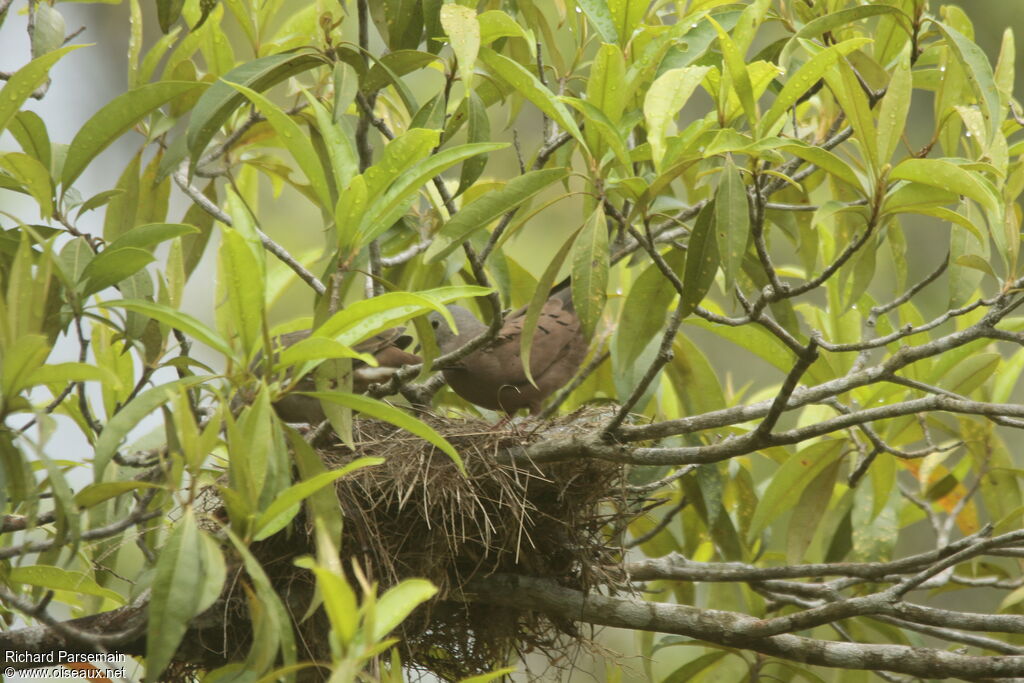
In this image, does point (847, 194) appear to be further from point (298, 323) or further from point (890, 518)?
point (298, 323)

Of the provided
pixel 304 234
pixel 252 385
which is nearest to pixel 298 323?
pixel 252 385

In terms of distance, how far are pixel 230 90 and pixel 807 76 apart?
1145mm

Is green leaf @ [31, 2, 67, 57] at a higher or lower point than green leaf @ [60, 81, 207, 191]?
higher

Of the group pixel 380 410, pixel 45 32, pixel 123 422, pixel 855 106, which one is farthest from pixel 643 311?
pixel 45 32

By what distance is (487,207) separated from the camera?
194 cm

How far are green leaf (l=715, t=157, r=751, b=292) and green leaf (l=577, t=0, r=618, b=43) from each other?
1.81 ft

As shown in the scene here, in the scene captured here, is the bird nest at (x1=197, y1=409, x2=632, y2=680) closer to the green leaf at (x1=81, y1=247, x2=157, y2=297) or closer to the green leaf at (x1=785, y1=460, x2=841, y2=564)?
the green leaf at (x1=785, y1=460, x2=841, y2=564)

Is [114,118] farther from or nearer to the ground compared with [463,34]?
nearer to the ground

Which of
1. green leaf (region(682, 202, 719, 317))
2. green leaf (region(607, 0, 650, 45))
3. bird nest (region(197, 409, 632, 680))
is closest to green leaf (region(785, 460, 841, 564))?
bird nest (region(197, 409, 632, 680))

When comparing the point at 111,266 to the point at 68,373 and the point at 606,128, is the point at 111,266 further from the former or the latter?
the point at 606,128

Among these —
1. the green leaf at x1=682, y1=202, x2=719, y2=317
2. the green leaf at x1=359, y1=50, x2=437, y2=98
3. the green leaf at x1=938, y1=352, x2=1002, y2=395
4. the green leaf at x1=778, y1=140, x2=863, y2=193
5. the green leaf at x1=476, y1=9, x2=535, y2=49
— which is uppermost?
the green leaf at x1=476, y1=9, x2=535, y2=49

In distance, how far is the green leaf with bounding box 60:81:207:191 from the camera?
212 cm

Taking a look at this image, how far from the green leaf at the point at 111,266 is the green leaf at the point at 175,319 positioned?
238 mm

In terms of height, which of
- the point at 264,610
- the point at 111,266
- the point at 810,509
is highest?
the point at 111,266
